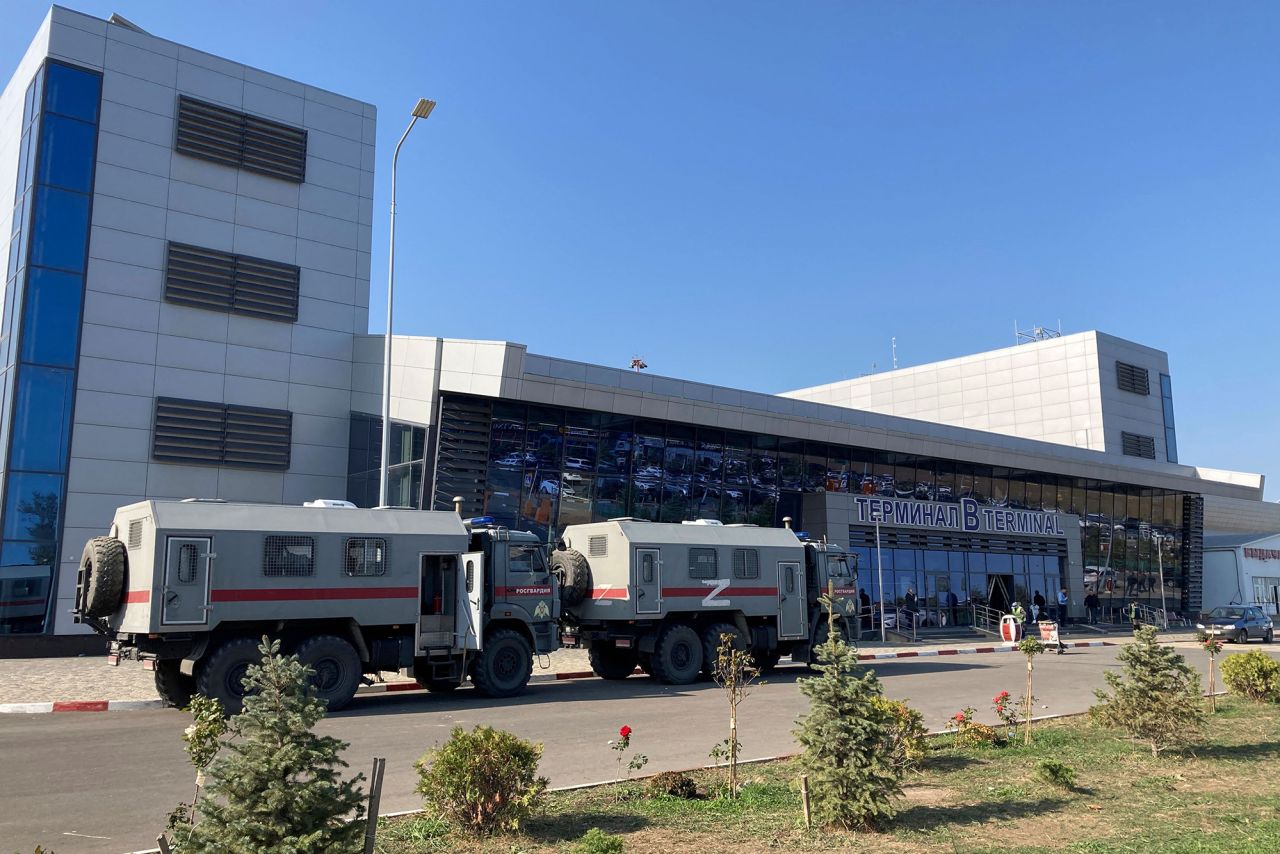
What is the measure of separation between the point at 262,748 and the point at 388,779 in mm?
5190

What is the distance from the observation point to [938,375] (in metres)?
67.8

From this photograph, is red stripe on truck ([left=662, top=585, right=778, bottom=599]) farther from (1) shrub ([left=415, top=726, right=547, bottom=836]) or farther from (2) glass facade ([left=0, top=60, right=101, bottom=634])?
(2) glass facade ([left=0, top=60, right=101, bottom=634])

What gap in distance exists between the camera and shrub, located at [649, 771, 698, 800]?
340 inches

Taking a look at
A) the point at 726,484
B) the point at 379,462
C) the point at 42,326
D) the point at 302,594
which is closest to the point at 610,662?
the point at 302,594

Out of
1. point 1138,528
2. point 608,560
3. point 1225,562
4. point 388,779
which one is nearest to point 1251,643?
point 1138,528

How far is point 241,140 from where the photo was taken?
2925 cm

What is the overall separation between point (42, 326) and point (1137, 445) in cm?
5939

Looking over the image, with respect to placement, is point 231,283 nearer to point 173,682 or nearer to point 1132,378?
point 173,682

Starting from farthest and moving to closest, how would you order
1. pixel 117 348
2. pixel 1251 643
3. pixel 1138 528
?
1. pixel 1138 528
2. pixel 1251 643
3. pixel 117 348

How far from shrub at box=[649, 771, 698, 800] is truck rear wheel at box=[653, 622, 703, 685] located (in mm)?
10688

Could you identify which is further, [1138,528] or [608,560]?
[1138,528]

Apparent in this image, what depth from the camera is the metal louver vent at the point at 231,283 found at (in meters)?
27.5

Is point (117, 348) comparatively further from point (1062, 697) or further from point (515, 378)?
point (1062, 697)

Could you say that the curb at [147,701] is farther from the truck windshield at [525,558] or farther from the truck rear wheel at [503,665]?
the truck windshield at [525,558]
